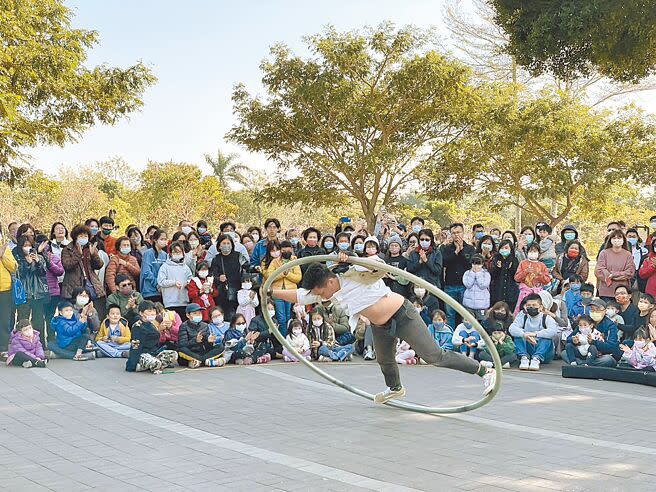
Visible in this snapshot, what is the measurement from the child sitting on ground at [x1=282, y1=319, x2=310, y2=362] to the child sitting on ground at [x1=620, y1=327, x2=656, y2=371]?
15.7ft

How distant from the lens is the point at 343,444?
6465 millimetres

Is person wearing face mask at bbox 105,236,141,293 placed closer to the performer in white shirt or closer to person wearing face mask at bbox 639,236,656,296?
the performer in white shirt

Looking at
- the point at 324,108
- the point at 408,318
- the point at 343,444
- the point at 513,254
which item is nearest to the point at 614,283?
the point at 513,254

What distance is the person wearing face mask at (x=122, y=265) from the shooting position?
1227cm

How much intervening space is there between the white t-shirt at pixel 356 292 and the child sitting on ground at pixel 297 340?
420 cm

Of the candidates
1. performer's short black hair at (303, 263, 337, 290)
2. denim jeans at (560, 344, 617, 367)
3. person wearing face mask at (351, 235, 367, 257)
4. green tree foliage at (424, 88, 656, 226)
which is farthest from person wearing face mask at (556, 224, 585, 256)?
green tree foliage at (424, 88, 656, 226)

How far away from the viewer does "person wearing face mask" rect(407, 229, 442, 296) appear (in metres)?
12.3

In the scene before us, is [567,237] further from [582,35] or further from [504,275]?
[582,35]

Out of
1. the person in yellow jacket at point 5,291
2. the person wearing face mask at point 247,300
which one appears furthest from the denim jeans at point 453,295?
the person in yellow jacket at point 5,291

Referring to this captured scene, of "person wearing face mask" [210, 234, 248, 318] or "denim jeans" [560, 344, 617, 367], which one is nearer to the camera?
"denim jeans" [560, 344, 617, 367]

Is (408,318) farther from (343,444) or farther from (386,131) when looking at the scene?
(386,131)

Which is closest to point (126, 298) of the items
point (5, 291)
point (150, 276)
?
point (150, 276)

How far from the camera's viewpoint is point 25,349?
35.0 ft

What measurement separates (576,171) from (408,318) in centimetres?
2151
